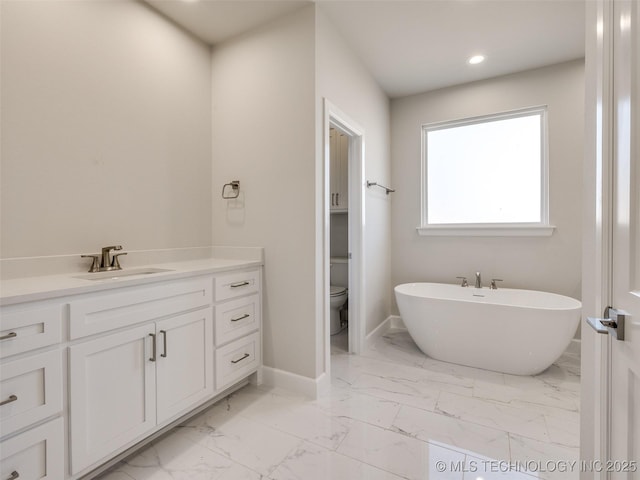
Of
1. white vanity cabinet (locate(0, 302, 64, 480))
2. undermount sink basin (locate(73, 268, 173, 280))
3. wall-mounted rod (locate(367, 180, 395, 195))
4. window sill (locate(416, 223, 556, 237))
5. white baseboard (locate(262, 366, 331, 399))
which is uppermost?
wall-mounted rod (locate(367, 180, 395, 195))

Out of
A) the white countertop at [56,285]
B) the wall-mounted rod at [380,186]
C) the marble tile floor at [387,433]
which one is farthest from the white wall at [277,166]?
the wall-mounted rod at [380,186]

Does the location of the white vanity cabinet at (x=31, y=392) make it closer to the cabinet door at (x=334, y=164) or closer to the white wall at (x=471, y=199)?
the cabinet door at (x=334, y=164)

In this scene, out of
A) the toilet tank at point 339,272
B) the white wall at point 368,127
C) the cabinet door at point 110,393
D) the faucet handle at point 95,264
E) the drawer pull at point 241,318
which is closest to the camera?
the cabinet door at point 110,393

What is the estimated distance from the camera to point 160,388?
1.51 m

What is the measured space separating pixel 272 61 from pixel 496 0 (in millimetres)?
1608

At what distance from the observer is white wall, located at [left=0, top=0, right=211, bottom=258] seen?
1479 mm

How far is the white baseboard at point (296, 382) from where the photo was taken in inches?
80.2

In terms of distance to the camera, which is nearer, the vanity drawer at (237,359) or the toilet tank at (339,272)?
the vanity drawer at (237,359)

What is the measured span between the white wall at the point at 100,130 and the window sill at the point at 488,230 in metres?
2.39

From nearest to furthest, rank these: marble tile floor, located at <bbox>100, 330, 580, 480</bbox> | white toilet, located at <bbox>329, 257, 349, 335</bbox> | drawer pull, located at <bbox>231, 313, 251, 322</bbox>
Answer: marble tile floor, located at <bbox>100, 330, 580, 480</bbox> → drawer pull, located at <bbox>231, 313, 251, 322</bbox> → white toilet, located at <bbox>329, 257, 349, 335</bbox>

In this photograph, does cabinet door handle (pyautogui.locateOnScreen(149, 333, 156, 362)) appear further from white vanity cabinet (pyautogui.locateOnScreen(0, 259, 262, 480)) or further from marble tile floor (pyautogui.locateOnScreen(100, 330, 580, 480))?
marble tile floor (pyautogui.locateOnScreen(100, 330, 580, 480))

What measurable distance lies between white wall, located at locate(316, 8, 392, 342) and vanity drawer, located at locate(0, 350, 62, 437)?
5.66 feet

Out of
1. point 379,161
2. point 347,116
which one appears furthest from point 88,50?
point 379,161

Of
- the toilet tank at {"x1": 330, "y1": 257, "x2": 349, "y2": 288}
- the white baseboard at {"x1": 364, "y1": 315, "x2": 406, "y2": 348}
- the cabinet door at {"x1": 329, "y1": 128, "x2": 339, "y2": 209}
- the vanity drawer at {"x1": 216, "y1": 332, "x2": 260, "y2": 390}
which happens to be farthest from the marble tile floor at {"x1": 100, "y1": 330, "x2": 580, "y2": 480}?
the cabinet door at {"x1": 329, "y1": 128, "x2": 339, "y2": 209}
